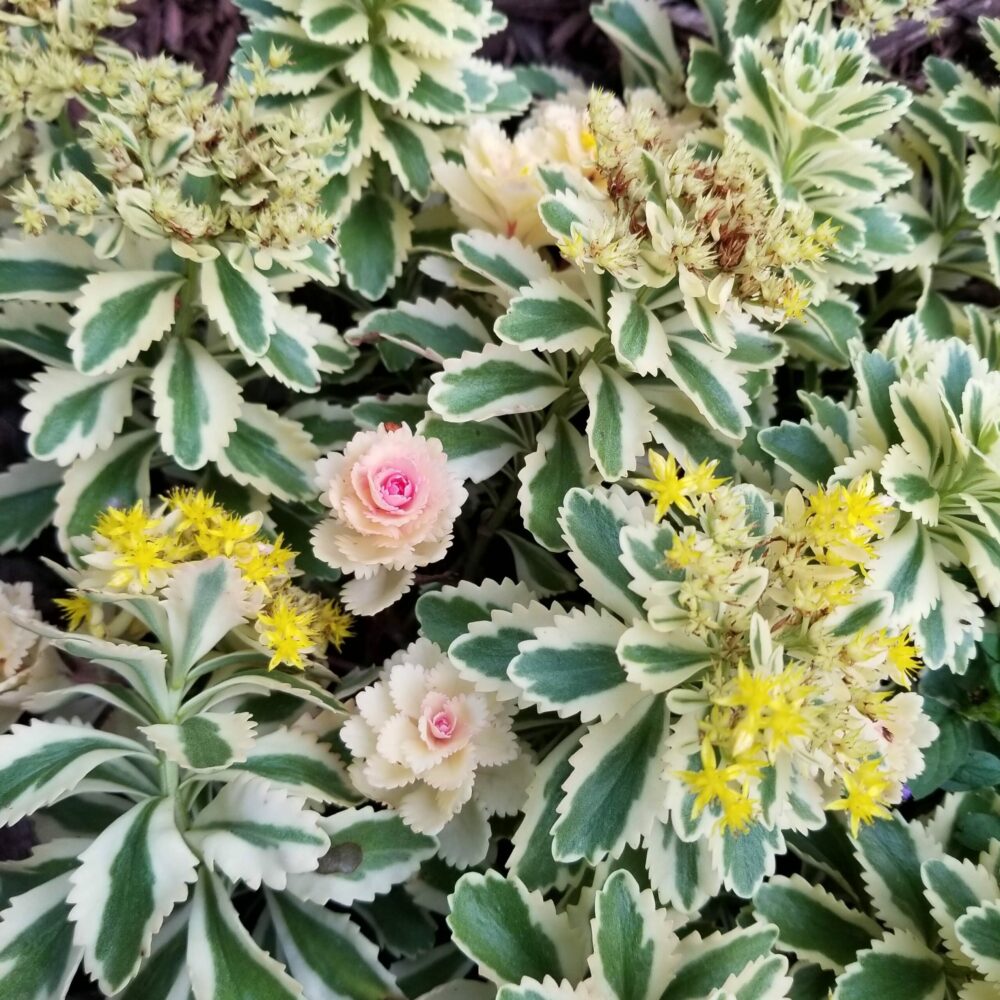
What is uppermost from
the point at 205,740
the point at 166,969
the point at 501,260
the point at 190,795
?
the point at 501,260

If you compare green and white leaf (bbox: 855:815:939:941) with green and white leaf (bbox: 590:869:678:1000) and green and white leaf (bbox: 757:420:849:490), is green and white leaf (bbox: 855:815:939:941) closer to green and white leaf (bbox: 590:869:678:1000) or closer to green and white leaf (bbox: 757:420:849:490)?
green and white leaf (bbox: 590:869:678:1000)

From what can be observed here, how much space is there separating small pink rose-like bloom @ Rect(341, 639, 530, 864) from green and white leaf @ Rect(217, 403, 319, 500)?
0.22m

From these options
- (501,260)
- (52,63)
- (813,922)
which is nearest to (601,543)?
(501,260)

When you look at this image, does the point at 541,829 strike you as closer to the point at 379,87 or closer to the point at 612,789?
the point at 612,789

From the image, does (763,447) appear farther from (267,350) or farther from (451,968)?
(451,968)

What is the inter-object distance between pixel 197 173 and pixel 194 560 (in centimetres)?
36

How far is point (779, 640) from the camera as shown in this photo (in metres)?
0.73

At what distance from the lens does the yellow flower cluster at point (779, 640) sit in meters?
0.65

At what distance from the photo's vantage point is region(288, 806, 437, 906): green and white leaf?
0.78 meters

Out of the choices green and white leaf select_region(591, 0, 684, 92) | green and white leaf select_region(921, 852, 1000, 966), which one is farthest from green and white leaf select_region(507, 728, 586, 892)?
green and white leaf select_region(591, 0, 684, 92)

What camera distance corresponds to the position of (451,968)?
35.8 inches

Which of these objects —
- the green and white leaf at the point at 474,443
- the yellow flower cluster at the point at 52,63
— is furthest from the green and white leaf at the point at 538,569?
the yellow flower cluster at the point at 52,63

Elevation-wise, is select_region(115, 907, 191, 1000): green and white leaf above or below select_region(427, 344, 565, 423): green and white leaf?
below

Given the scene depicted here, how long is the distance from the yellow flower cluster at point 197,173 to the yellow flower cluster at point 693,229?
10.0 inches
